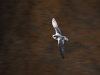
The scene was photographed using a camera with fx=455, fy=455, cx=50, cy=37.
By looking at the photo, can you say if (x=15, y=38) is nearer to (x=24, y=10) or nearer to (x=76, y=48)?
(x=24, y=10)

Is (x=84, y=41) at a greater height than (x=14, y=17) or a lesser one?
lesser

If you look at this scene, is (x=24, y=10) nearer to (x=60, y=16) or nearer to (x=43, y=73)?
(x=60, y=16)

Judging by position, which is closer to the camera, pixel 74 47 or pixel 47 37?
pixel 74 47

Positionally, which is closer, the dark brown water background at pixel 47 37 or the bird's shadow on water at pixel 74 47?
the dark brown water background at pixel 47 37

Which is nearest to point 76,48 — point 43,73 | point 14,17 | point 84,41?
point 84,41

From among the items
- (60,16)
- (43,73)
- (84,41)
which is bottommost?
(43,73)

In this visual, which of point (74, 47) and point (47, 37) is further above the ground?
point (47, 37)

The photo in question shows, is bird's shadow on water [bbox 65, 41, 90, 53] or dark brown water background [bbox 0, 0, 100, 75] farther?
bird's shadow on water [bbox 65, 41, 90, 53]
